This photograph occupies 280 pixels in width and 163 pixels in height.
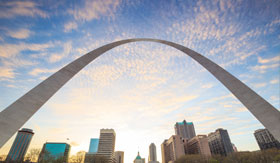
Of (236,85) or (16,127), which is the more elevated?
(236,85)

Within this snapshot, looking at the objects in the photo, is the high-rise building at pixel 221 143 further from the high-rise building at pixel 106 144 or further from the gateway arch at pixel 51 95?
the gateway arch at pixel 51 95

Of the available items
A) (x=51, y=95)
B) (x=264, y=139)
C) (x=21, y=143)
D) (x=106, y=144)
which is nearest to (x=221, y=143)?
(x=264, y=139)

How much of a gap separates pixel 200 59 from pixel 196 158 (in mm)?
50353

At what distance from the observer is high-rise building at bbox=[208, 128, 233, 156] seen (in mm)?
113113

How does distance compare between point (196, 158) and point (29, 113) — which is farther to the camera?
point (196, 158)

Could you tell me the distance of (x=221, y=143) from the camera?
11531 centimetres

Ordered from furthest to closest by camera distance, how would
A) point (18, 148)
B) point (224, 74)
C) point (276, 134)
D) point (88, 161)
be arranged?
point (18, 148) < point (88, 161) < point (224, 74) < point (276, 134)

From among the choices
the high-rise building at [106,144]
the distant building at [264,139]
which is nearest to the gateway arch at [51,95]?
the high-rise building at [106,144]

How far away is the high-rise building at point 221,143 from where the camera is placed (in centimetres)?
11311

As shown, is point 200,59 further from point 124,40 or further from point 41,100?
point 41,100

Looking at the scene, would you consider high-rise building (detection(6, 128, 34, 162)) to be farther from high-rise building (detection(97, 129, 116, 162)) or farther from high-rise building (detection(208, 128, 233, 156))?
high-rise building (detection(208, 128, 233, 156))

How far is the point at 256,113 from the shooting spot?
34.0 feet

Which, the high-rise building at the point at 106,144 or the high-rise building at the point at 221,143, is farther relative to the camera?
the high-rise building at the point at 106,144

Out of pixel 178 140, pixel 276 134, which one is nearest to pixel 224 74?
pixel 276 134
